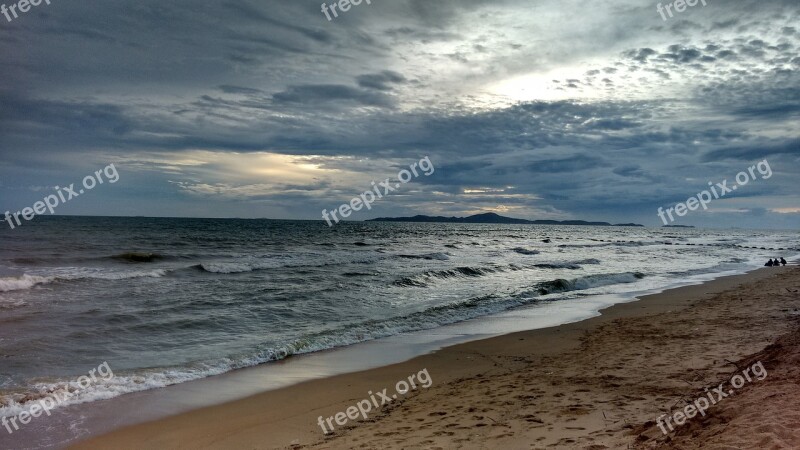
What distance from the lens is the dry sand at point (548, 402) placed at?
16.5 ft

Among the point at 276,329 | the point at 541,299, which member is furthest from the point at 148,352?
the point at 541,299

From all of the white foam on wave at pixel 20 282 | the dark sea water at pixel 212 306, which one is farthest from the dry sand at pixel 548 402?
the white foam on wave at pixel 20 282

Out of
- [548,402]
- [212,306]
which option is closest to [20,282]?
[212,306]

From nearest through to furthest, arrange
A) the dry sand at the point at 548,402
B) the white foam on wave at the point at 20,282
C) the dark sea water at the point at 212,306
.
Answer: the dry sand at the point at 548,402, the dark sea water at the point at 212,306, the white foam on wave at the point at 20,282

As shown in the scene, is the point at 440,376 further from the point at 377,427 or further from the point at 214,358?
the point at 214,358

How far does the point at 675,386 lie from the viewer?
6.96 metres

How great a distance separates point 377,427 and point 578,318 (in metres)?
10.8

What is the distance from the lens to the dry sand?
5.02m

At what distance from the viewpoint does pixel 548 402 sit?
682cm

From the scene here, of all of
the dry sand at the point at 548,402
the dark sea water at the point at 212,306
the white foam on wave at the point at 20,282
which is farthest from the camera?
the white foam on wave at the point at 20,282

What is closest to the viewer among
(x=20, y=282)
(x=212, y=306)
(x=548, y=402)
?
(x=548, y=402)

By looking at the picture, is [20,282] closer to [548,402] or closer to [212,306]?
[212,306]

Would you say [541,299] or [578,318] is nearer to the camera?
[578,318]

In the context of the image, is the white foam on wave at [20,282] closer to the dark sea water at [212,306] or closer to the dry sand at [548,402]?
the dark sea water at [212,306]
